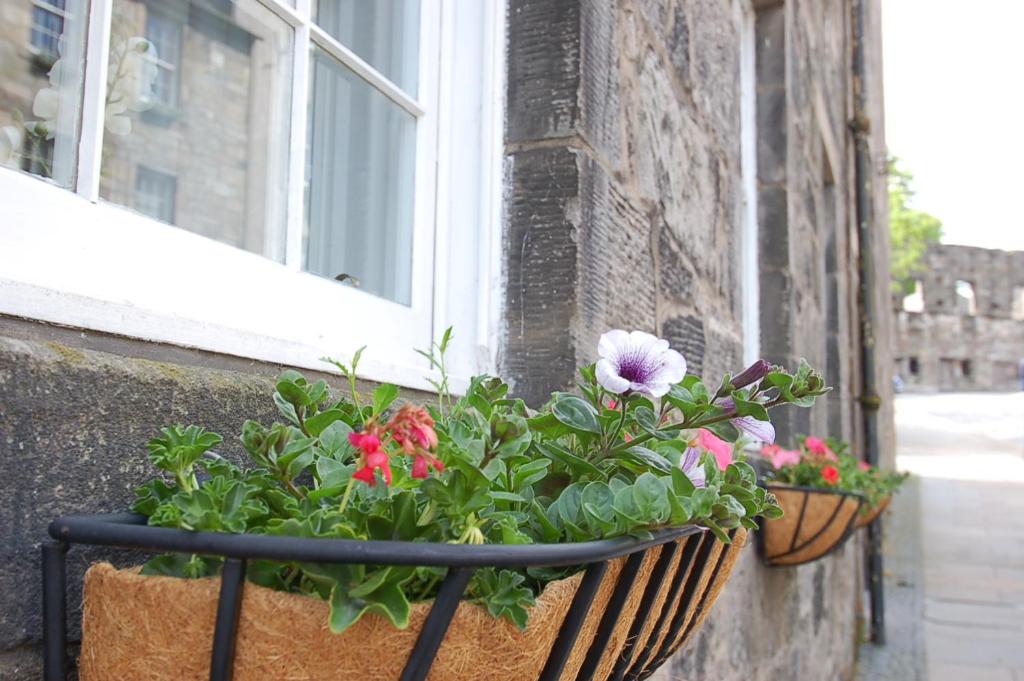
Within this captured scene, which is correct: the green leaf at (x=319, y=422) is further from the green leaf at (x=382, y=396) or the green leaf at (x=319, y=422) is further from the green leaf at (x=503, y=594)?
the green leaf at (x=503, y=594)

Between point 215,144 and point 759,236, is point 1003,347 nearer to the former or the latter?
point 759,236

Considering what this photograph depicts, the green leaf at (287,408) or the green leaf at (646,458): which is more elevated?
the green leaf at (287,408)

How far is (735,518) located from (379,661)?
1.10 feet

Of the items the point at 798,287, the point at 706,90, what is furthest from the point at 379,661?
the point at 798,287

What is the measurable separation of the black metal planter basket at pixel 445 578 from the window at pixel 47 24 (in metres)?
0.46

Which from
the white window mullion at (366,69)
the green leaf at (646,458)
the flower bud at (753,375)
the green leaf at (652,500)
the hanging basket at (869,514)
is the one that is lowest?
the hanging basket at (869,514)

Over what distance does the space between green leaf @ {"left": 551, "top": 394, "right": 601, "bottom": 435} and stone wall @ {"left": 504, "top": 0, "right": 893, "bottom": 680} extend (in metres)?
0.49

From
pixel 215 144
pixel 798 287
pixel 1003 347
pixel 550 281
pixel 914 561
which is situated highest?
pixel 1003 347

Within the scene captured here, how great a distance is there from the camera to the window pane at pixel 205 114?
1017 millimetres

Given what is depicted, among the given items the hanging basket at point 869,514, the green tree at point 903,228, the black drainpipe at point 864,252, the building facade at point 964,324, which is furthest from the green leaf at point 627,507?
the building facade at point 964,324

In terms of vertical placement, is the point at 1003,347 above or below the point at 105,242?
above

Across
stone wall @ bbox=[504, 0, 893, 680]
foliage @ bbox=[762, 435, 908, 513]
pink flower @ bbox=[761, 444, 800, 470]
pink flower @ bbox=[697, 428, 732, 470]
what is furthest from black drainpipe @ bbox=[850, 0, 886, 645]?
pink flower @ bbox=[697, 428, 732, 470]

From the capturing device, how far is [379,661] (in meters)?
0.59

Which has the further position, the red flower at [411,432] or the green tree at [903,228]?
the green tree at [903,228]
